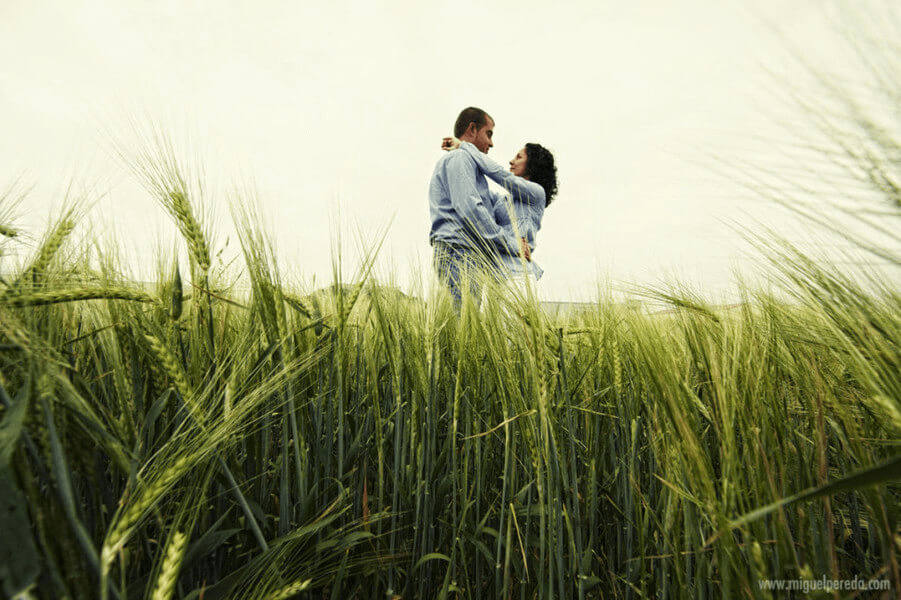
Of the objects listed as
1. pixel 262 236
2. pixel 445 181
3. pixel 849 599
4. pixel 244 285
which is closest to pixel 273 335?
pixel 262 236

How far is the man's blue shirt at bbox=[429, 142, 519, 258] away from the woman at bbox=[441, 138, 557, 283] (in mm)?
71

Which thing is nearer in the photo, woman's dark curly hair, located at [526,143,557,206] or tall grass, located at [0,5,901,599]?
tall grass, located at [0,5,901,599]

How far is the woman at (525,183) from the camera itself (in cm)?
271

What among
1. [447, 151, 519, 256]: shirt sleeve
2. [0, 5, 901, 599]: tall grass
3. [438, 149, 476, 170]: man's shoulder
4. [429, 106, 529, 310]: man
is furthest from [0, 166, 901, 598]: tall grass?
[438, 149, 476, 170]: man's shoulder

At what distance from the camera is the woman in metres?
2.71

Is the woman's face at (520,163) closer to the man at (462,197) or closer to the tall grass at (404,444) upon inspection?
the man at (462,197)

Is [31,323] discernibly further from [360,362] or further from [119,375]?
[360,362]

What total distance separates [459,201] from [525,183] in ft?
1.87

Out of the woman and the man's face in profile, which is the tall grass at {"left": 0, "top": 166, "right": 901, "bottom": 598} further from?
the man's face in profile

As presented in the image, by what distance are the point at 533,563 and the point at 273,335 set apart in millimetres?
682

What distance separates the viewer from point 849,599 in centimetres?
40

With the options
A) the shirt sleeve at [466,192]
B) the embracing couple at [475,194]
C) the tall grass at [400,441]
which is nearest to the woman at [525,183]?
the embracing couple at [475,194]

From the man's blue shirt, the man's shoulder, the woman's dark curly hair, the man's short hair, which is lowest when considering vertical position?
the man's blue shirt

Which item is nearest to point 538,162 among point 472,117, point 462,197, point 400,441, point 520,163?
point 520,163
